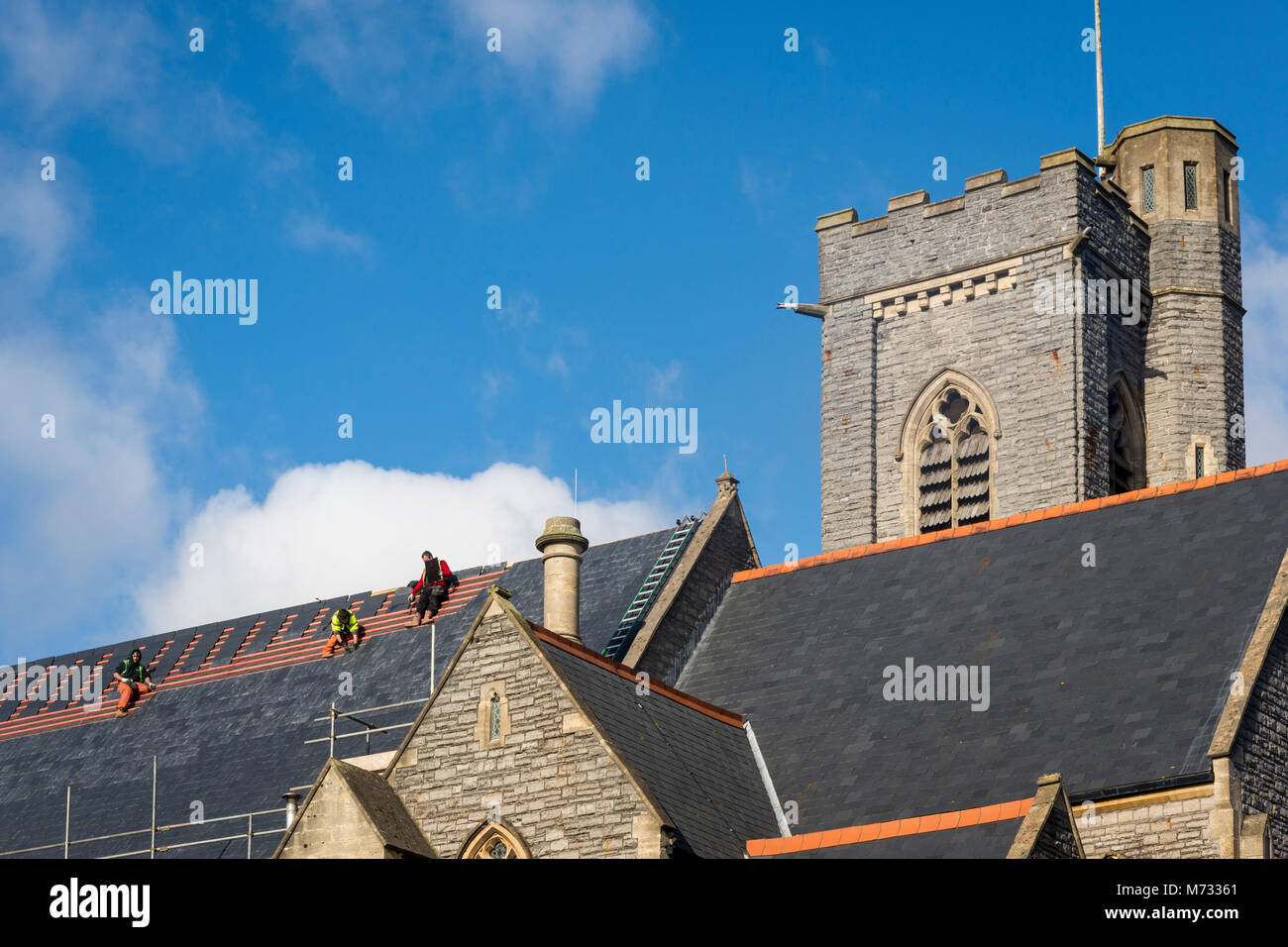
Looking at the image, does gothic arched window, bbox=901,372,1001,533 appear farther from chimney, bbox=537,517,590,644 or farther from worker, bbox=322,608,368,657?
chimney, bbox=537,517,590,644

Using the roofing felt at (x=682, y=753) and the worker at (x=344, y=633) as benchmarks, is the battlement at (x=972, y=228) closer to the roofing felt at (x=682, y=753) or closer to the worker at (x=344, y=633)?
the worker at (x=344, y=633)

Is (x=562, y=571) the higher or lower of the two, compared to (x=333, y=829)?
higher

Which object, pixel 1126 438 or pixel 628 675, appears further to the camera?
pixel 1126 438

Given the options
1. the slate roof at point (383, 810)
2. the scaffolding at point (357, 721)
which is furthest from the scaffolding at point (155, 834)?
the slate roof at point (383, 810)

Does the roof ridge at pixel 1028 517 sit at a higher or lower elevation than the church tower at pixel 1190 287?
lower

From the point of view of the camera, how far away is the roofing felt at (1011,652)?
93.6 ft

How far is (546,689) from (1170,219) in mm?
30029

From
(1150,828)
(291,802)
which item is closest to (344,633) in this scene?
(291,802)

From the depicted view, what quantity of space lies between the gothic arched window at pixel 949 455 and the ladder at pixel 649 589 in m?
11.9

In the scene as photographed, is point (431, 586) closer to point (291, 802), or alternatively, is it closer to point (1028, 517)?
point (291, 802)

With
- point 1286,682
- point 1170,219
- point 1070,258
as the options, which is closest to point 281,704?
Result: point 1286,682

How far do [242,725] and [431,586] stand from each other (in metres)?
3.76

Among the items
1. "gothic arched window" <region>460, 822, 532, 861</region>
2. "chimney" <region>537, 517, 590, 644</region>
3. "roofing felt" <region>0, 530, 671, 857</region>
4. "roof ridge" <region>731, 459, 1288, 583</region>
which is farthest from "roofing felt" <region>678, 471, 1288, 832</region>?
"gothic arched window" <region>460, 822, 532, 861</region>

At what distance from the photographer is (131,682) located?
41.6 metres
